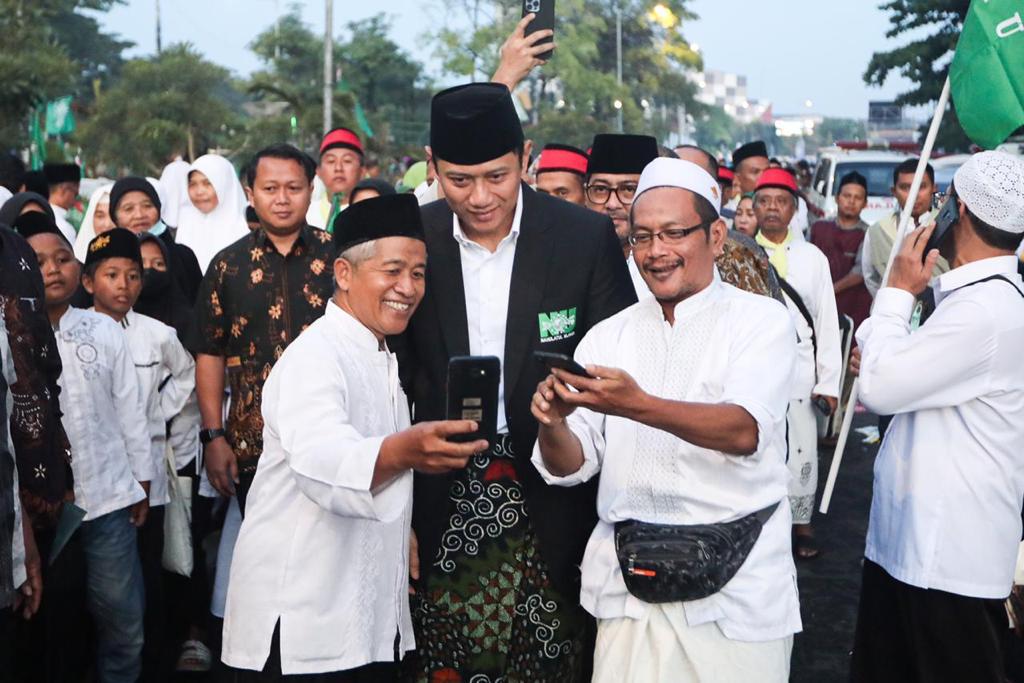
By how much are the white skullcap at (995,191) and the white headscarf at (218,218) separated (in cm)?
479

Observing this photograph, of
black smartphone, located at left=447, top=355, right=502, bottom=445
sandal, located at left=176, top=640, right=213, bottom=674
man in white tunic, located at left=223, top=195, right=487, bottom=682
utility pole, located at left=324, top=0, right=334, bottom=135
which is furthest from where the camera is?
utility pole, located at left=324, top=0, right=334, bottom=135

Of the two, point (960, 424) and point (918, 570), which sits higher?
point (960, 424)

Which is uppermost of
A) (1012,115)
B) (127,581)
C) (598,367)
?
(1012,115)

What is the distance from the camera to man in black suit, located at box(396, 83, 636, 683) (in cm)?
351

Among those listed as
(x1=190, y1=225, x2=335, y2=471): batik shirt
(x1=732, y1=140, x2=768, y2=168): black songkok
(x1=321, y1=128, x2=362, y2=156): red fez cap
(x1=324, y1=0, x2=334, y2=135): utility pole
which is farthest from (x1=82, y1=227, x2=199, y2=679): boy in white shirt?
(x1=324, y1=0, x2=334, y2=135): utility pole

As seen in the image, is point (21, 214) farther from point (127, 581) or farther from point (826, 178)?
point (826, 178)

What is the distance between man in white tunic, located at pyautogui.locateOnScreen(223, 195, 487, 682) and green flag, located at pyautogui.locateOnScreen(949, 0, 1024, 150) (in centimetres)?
251

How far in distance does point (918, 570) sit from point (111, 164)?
32.4 metres

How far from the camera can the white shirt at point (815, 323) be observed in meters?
6.02

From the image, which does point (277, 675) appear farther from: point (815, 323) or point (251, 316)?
point (815, 323)

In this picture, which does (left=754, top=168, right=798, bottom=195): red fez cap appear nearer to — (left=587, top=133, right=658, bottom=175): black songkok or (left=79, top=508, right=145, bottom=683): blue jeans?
(left=587, top=133, right=658, bottom=175): black songkok

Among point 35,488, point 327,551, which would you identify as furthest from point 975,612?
point 35,488

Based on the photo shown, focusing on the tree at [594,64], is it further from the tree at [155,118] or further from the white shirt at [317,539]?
the white shirt at [317,539]

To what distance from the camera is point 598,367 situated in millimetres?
2645
